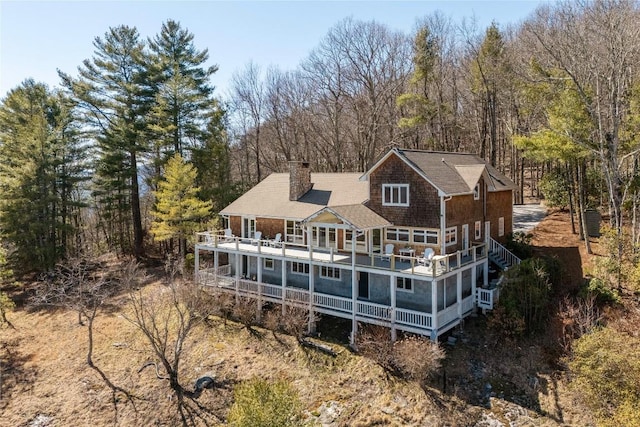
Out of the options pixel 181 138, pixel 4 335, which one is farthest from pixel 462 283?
pixel 4 335

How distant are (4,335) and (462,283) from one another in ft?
86.2

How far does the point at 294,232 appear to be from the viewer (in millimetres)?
24094

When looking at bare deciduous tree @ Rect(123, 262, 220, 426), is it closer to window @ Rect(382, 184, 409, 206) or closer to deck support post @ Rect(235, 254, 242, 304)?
deck support post @ Rect(235, 254, 242, 304)

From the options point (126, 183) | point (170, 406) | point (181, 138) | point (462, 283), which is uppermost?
point (181, 138)

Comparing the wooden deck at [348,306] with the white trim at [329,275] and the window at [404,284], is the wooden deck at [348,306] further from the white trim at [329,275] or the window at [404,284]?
the white trim at [329,275]

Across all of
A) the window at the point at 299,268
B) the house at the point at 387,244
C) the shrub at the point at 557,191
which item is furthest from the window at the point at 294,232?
the shrub at the point at 557,191

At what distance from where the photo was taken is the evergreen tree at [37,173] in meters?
31.3

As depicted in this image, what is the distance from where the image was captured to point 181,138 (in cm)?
3356

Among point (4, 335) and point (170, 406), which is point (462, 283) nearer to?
point (170, 406)

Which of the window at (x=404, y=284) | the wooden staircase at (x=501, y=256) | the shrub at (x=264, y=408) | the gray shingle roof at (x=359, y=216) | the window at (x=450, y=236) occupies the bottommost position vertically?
the shrub at (x=264, y=408)

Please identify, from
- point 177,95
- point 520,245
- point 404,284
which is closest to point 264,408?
point 404,284

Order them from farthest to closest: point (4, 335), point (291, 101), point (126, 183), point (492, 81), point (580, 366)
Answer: point (291, 101)
point (126, 183)
point (492, 81)
point (4, 335)
point (580, 366)

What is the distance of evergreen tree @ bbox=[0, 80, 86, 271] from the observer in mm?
31297

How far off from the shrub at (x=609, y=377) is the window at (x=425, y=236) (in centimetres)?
740
